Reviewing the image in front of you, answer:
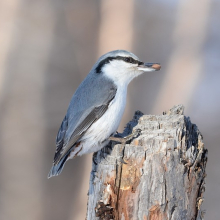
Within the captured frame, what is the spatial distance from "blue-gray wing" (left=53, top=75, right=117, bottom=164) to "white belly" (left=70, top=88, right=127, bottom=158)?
0.09 ft

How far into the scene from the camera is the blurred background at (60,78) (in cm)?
671

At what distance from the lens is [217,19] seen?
7.11 m

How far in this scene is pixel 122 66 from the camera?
3330 mm

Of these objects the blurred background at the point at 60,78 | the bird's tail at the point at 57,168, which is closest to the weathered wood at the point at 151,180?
the bird's tail at the point at 57,168

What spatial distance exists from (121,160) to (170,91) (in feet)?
13.7

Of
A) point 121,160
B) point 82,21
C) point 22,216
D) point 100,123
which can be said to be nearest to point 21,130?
point 22,216

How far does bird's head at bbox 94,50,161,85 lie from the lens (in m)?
3.32

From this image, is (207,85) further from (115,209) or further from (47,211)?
(115,209)

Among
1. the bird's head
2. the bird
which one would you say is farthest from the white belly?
the bird's head

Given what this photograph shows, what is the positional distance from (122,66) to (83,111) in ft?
1.36

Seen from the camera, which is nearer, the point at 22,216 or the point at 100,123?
the point at 100,123

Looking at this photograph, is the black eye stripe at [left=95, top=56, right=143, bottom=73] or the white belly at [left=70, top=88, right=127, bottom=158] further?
the black eye stripe at [left=95, top=56, right=143, bottom=73]

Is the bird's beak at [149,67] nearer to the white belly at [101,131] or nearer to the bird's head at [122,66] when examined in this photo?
the bird's head at [122,66]

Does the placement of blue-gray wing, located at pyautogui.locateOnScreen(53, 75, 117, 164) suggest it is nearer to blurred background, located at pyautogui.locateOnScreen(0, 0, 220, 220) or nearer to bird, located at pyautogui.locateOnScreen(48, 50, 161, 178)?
bird, located at pyautogui.locateOnScreen(48, 50, 161, 178)
